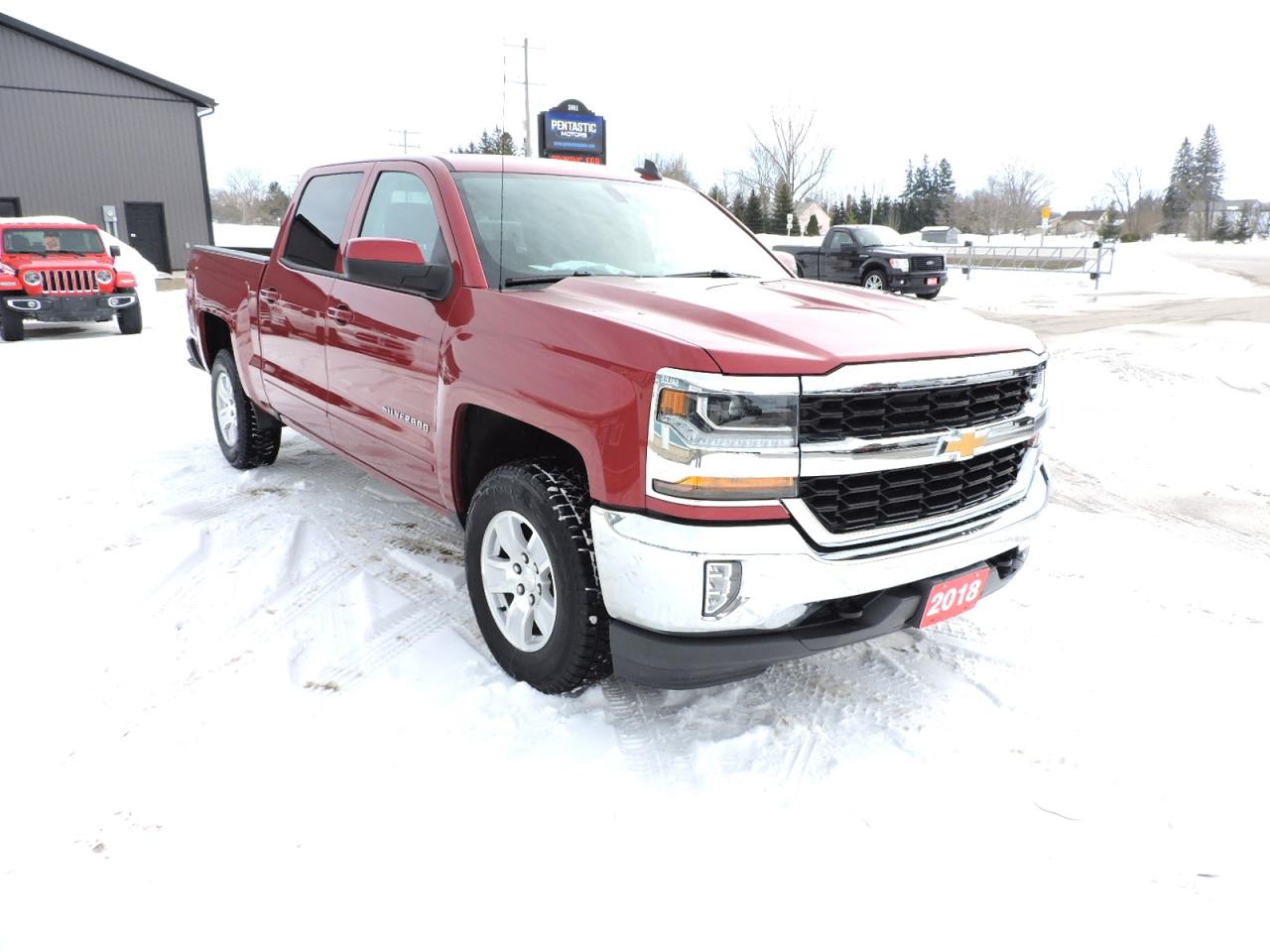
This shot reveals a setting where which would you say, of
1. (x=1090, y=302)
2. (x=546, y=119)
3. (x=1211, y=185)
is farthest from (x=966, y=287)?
(x=1211, y=185)

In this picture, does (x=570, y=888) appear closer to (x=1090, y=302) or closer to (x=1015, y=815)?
(x=1015, y=815)

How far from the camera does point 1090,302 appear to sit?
1758cm

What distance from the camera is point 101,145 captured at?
24.5 m

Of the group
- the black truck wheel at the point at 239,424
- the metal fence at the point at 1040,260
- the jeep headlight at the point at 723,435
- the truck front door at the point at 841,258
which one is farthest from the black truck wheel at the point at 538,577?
the metal fence at the point at 1040,260

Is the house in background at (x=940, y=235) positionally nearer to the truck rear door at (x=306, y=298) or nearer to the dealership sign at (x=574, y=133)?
the dealership sign at (x=574, y=133)

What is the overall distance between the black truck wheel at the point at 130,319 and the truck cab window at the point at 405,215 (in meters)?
11.8

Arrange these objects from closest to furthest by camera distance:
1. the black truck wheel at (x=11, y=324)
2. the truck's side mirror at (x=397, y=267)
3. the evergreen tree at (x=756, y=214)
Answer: the truck's side mirror at (x=397, y=267), the black truck wheel at (x=11, y=324), the evergreen tree at (x=756, y=214)

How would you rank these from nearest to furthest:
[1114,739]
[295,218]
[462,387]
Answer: [1114,739], [462,387], [295,218]

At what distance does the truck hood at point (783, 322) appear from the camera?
96.4 inches

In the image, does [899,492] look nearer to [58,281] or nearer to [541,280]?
[541,280]

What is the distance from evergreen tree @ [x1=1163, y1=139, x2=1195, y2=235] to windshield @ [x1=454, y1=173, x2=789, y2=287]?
8876 cm

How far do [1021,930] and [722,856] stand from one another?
753 mm

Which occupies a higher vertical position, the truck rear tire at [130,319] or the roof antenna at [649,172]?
the roof antenna at [649,172]

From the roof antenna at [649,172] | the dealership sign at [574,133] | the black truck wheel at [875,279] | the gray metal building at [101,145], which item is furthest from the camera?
the gray metal building at [101,145]
